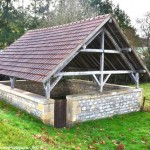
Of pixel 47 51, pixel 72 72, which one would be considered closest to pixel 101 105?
pixel 72 72

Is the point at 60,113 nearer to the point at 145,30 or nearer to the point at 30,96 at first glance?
the point at 30,96

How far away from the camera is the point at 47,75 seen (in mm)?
9016

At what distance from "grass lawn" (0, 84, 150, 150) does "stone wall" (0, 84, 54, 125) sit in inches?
10.5

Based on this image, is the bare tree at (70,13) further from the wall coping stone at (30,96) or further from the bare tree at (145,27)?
the wall coping stone at (30,96)

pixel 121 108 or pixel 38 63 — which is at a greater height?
pixel 38 63

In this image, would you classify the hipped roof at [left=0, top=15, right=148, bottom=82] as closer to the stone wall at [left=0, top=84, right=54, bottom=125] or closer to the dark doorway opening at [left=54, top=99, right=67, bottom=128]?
the stone wall at [left=0, top=84, right=54, bottom=125]

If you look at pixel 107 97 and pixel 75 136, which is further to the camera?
pixel 107 97

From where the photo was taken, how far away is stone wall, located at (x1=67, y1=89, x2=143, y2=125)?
9.90 metres

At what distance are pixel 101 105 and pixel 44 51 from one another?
11.8 feet

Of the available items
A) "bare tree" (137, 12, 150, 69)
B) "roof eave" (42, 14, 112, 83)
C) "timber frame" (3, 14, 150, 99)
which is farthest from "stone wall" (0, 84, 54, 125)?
"bare tree" (137, 12, 150, 69)

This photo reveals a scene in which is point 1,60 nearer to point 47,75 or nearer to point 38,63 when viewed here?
point 38,63

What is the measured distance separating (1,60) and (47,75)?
631cm

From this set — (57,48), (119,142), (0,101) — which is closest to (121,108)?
(119,142)

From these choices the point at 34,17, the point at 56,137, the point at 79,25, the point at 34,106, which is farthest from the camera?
the point at 34,17
